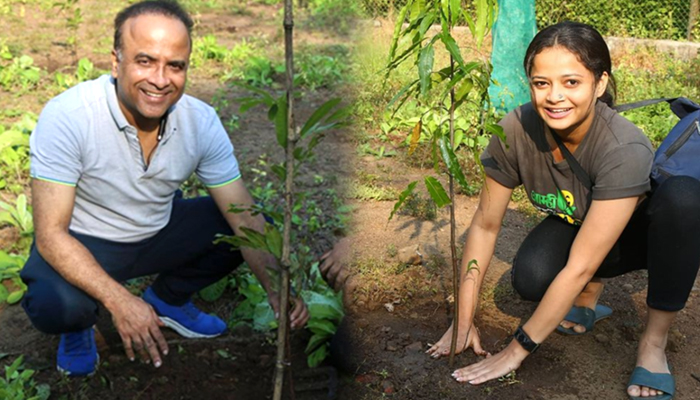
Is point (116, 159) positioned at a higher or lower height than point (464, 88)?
lower

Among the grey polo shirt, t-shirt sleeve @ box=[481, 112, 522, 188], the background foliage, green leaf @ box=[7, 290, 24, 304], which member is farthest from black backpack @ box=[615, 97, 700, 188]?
the background foliage

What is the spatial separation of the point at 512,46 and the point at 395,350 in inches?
118

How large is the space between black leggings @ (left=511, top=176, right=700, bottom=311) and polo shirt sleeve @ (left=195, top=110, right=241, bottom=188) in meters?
1.09

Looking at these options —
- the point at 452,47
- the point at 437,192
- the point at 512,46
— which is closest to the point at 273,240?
the point at 437,192

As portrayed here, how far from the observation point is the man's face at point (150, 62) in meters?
2.55

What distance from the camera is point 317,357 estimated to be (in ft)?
8.93

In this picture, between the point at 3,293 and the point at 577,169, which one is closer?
the point at 577,169

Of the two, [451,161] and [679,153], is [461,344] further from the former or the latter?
[679,153]

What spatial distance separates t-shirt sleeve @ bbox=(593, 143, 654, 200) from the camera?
2244mm

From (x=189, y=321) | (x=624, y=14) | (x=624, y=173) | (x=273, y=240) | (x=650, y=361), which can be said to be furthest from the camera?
(x=624, y=14)

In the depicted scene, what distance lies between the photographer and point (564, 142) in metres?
2.44

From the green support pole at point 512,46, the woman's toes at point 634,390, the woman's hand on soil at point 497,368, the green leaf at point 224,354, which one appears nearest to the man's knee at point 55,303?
the green leaf at point 224,354

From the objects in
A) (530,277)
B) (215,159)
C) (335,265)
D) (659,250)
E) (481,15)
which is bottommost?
(335,265)

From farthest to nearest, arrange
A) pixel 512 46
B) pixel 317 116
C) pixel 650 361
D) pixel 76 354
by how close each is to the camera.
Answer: pixel 512 46 → pixel 76 354 → pixel 650 361 → pixel 317 116
